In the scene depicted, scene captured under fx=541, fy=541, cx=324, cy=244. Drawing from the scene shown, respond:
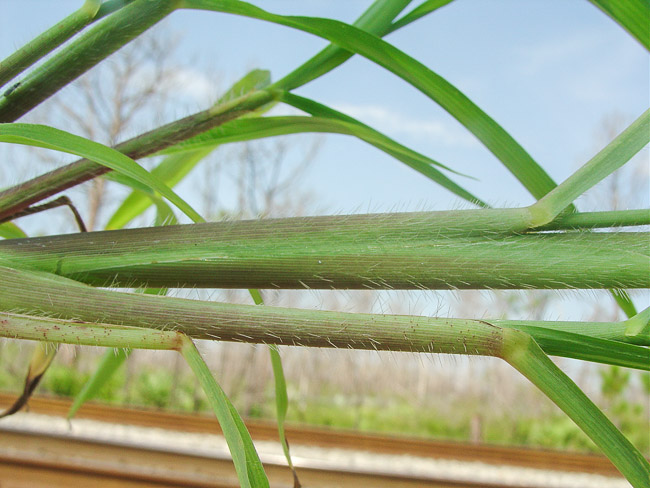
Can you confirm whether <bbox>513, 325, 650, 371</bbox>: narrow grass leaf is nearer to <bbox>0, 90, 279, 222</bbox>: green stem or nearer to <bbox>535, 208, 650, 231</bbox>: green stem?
<bbox>535, 208, 650, 231</bbox>: green stem

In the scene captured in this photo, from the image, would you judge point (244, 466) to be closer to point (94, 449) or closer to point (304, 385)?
point (94, 449)

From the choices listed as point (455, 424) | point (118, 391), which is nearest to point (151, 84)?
point (118, 391)

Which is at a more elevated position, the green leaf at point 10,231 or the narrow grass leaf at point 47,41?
the narrow grass leaf at point 47,41

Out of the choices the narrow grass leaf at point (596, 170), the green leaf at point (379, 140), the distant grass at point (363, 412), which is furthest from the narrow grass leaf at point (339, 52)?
the distant grass at point (363, 412)

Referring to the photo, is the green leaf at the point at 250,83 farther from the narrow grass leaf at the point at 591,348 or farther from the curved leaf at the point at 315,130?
the narrow grass leaf at the point at 591,348

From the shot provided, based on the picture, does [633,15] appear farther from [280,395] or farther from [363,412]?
[363,412]

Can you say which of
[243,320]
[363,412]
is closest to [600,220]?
[243,320]
